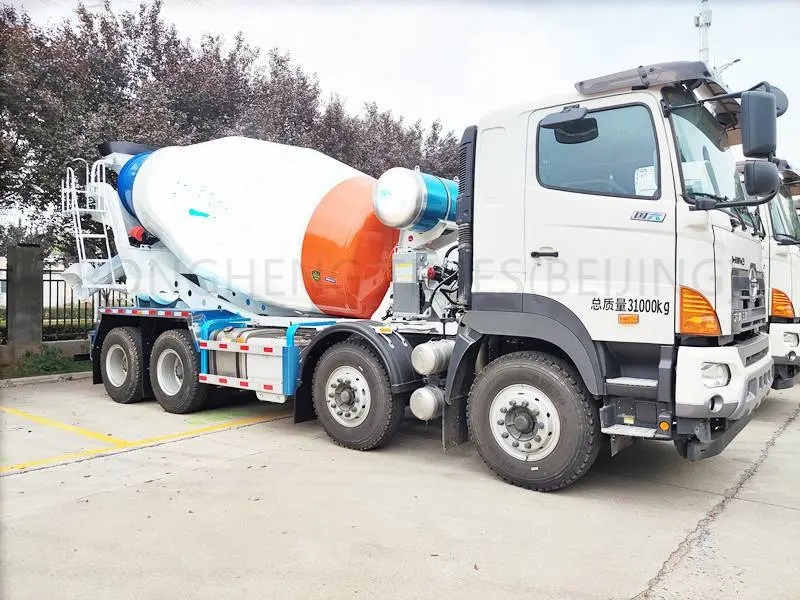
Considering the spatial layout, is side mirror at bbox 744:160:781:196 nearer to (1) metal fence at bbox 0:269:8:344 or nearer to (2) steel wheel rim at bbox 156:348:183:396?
(2) steel wheel rim at bbox 156:348:183:396

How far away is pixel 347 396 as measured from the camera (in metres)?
5.76

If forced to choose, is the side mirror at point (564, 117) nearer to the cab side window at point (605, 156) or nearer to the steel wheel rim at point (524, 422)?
the cab side window at point (605, 156)

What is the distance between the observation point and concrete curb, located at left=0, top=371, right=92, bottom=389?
956 centimetres

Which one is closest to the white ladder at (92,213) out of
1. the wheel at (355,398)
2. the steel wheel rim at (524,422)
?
the wheel at (355,398)

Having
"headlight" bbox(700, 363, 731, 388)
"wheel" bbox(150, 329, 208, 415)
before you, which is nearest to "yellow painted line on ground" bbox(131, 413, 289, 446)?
"wheel" bbox(150, 329, 208, 415)

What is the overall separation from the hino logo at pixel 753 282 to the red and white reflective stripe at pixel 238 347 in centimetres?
426

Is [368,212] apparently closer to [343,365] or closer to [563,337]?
[343,365]

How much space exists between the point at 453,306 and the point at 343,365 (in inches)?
46.3

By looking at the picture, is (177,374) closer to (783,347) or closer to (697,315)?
(697,315)

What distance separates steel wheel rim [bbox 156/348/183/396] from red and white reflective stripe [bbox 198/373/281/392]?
0.65 m

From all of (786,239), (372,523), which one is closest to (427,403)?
(372,523)

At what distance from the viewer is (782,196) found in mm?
8461

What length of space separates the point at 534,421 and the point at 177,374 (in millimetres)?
4912

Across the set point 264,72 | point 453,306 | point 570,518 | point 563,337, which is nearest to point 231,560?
point 570,518
